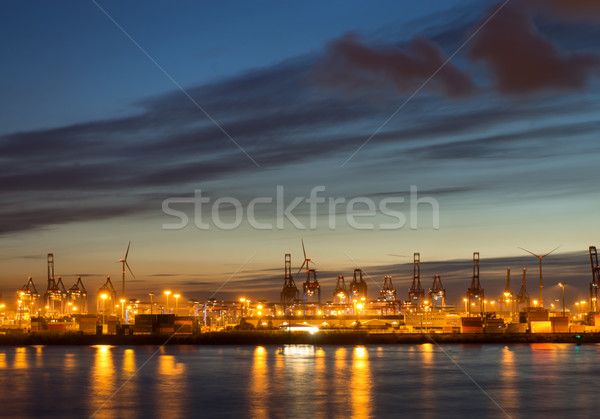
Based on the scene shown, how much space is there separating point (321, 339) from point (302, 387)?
87.0 metres

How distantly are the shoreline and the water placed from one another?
46.9 m

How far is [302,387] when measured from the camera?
6888cm

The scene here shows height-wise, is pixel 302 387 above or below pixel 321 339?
above

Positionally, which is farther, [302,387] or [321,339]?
[321,339]

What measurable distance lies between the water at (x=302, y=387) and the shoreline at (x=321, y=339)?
154ft

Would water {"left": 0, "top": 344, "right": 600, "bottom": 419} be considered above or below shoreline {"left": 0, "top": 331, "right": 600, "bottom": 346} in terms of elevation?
above

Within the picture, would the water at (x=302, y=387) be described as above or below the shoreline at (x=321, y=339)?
above

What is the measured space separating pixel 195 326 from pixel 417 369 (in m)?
89.8

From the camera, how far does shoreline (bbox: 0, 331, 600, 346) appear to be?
155 metres

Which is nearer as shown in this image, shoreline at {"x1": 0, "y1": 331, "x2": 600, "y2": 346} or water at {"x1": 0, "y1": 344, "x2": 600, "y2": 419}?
water at {"x1": 0, "y1": 344, "x2": 600, "y2": 419}

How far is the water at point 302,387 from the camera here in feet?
182

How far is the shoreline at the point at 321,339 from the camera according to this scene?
6088 inches

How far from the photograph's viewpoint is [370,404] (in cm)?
5841

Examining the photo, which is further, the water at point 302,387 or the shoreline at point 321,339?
the shoreline at point 321,339
